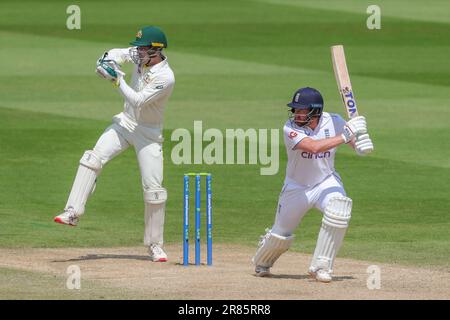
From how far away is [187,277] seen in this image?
10.7m

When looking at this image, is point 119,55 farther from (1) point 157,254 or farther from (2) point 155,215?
(1) point 157,254

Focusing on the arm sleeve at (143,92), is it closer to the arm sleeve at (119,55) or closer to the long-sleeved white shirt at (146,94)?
the long-sleeved white shirt at (146,94)

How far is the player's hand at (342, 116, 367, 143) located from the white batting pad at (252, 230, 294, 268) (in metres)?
1.02

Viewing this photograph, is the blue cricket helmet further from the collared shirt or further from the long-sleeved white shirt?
the long-sleeved white shirt

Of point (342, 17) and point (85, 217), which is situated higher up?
point (342, 17)

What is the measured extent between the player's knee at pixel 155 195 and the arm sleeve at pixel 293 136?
1667mm

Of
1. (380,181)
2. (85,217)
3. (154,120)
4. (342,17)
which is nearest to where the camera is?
(154,120)

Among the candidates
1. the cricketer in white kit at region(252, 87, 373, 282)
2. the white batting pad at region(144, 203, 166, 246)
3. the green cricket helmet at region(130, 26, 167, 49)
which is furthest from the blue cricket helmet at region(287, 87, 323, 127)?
the white batting pad at region(144, 203, 166, 246)

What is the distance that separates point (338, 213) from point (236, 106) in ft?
33.6

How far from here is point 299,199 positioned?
35.6 ft

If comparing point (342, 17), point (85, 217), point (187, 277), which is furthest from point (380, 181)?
point (342, 17)

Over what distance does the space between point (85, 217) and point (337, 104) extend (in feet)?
24.2
